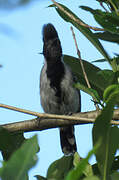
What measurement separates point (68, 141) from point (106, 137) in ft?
11.4

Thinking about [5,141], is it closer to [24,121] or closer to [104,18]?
[104,18]

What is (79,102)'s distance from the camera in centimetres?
450

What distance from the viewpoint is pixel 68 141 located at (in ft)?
14.3

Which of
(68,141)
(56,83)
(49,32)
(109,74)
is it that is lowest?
(68,141)

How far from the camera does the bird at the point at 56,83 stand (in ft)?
12.7

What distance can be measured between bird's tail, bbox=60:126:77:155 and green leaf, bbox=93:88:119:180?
10.6 ft

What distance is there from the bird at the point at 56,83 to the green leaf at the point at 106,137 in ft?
8.80

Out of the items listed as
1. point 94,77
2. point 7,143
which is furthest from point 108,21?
point 7,143

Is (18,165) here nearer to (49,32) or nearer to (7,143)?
(7,143)

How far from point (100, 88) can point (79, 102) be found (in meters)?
2.57

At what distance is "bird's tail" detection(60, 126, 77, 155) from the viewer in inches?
167

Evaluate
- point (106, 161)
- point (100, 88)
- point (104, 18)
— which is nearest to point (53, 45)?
point (100, 88)

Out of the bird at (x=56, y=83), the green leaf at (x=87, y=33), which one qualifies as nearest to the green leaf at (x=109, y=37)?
the green leaf at (x=87, y=33)

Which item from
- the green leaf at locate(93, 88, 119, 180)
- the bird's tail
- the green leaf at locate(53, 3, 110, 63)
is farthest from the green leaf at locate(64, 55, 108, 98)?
the bird's tail
